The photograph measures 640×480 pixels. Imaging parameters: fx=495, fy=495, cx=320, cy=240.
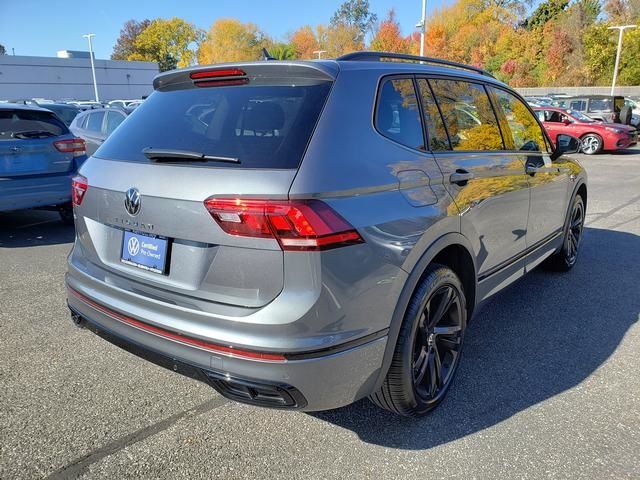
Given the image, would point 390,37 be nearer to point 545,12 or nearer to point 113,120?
point 545,12

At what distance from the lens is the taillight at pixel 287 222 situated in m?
1.83

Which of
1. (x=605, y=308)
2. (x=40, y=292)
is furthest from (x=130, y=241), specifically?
(x=605, y=308)

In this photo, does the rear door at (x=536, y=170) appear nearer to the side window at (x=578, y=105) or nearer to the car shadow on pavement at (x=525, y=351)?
the car shadow on pavement at (x=525, y=351)

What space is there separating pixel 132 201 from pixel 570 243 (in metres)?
4.22

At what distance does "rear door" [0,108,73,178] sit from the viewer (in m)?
5.67

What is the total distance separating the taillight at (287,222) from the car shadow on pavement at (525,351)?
119cm

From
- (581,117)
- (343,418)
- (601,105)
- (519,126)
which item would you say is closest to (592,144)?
(581,117)

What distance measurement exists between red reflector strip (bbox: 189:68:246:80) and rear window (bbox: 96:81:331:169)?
61 mm

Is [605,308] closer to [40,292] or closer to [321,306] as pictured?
[321,306]

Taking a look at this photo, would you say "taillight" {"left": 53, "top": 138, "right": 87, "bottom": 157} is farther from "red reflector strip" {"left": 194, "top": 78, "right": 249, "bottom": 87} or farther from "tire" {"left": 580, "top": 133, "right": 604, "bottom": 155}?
"tire" {"left": 580, "top": 133, "right": 604, "bottom": 155}

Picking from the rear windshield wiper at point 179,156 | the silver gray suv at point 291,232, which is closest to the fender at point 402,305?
the silver gray suv at point 291,232

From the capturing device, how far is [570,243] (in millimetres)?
4836

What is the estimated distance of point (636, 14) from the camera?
152ft

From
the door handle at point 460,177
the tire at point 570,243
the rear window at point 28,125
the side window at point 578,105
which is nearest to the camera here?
the door handle at point 460,177
